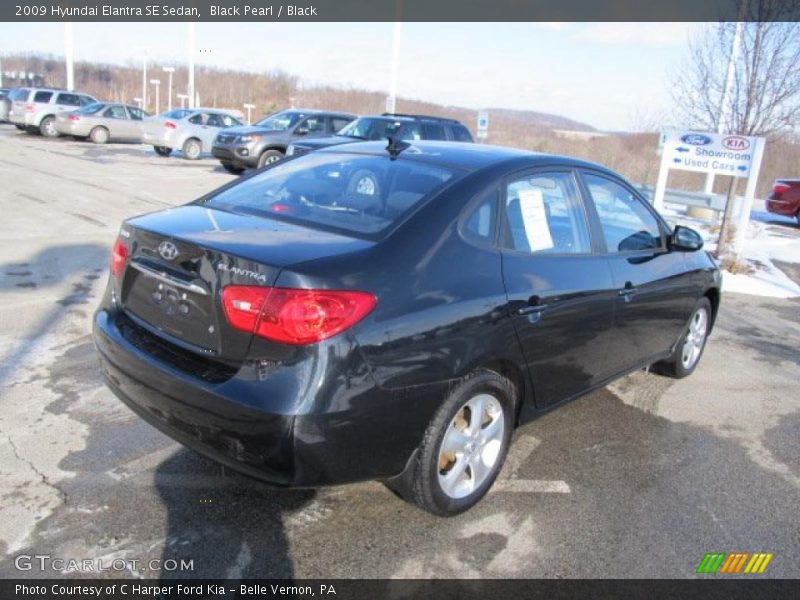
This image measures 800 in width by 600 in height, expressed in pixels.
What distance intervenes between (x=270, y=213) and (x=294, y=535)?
1523mm

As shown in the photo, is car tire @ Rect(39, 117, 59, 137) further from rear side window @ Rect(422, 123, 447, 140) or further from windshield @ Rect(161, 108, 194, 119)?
rear side window @ Rect(422, 123, 447, 140)

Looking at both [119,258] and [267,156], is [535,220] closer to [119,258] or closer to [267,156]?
[119,258]

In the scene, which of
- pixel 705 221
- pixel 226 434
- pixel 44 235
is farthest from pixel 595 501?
pixel 705 221

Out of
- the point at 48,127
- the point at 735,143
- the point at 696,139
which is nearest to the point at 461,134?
the point at 696,139

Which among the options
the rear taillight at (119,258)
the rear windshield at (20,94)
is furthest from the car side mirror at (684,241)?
the rear windshield at (20,94)

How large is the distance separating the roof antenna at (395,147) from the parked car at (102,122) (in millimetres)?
24509

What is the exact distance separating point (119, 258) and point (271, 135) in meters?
14.2

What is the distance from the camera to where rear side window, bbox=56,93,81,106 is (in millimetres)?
26391

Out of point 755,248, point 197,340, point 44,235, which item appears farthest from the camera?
point 755,248

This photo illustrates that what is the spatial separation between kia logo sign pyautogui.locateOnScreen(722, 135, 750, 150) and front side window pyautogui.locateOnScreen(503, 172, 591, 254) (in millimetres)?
7686

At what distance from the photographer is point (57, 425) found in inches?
149

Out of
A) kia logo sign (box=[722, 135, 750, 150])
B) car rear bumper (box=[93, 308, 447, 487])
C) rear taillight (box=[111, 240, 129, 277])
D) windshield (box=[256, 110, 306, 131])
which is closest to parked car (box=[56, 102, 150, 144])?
windshield (box=[256, 110, 306, 131])

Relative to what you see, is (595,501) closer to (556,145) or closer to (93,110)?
(93,110)

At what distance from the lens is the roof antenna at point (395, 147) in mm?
3701
